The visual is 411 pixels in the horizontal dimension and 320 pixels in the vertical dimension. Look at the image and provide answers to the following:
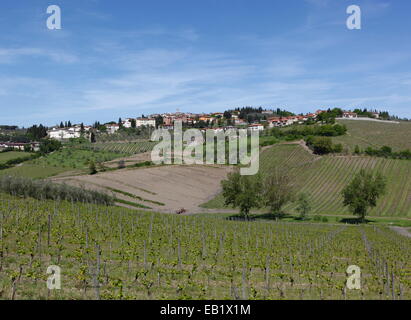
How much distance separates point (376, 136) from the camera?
472 feet

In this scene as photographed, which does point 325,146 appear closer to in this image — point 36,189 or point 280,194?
point 280,194

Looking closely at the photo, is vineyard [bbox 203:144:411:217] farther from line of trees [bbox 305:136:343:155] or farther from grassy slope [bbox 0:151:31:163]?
grassy slope [bbox 0:151:31:163]

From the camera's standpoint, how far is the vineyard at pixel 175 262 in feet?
60.4

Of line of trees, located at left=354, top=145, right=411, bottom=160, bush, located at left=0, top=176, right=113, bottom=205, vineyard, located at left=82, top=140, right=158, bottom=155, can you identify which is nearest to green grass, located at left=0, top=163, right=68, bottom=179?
vineyard, located at left=82, top=140, right=158, bottom=155

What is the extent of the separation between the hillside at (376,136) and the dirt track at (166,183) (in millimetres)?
45822

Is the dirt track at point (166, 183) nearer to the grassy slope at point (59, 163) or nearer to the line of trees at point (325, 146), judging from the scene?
the grassy slope at point (59, 163)

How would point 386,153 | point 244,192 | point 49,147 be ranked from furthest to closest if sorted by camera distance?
point 49,147, point 386,153, point 244,192

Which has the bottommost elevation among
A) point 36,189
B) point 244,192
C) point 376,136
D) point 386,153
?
point 244,192

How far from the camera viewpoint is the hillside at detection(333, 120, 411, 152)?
418 feet

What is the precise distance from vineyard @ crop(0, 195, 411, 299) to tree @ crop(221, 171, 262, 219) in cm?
2723

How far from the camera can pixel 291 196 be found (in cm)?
7106

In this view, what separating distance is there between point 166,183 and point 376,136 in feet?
272

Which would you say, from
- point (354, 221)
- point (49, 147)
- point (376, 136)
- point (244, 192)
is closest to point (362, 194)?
point (354, 221)
